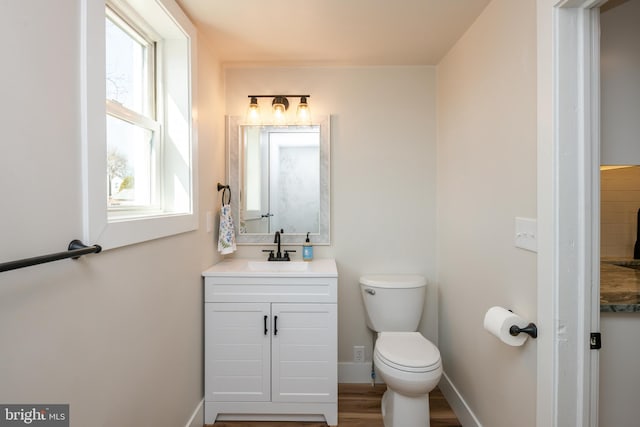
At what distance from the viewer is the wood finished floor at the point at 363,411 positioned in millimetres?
1997

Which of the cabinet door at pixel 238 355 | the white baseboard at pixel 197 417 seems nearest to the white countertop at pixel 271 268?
the cabinet door at pixel 238 355

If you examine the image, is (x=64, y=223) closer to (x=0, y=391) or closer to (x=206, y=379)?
(x=0, y=391)

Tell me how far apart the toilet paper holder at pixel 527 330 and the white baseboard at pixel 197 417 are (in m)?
1.72

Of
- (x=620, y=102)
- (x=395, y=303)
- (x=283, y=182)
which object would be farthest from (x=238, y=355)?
(x=620, y=102)

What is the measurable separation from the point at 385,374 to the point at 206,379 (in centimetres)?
108

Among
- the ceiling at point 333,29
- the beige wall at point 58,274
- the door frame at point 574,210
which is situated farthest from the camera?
the ceiling at point 333,29

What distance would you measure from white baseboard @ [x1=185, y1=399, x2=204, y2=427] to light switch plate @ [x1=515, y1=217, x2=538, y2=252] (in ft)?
6.32

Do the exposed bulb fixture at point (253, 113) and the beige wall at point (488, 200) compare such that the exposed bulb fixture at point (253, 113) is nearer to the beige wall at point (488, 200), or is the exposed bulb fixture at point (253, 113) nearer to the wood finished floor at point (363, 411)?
the beige wall at point (488, 200)

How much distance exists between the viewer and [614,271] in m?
1.66

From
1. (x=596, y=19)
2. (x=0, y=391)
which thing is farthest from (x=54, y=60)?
(x=596, y=19)

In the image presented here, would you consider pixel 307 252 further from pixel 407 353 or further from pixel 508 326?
pixel 508 326

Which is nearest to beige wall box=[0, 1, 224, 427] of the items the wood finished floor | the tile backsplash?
the wood finished floor

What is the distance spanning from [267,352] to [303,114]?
65.5 inches

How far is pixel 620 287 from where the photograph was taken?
53.9 inches
